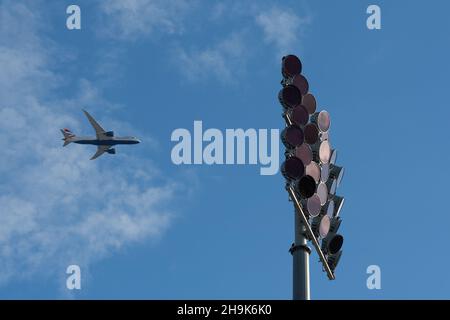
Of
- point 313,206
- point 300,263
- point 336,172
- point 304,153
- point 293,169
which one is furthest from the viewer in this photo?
point 336,172

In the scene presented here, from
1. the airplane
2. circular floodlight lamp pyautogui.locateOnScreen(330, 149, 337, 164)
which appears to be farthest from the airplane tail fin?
circular floodlight lamp pyautogui.locateOnScreen(330, 149, 337, 164)

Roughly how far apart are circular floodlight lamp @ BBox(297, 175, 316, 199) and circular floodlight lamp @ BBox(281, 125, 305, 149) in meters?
0.95

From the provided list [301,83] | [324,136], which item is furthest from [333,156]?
[301,83]

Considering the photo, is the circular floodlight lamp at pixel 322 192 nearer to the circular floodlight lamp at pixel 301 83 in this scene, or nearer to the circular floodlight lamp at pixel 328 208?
the circular floodlight lamp at pixel 328 208

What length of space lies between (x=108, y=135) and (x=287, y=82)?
81.6 m

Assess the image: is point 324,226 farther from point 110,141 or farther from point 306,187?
point 110,141

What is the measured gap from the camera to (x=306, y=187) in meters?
23.6

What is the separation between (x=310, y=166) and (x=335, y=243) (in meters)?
2.47

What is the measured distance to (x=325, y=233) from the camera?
24.4m
